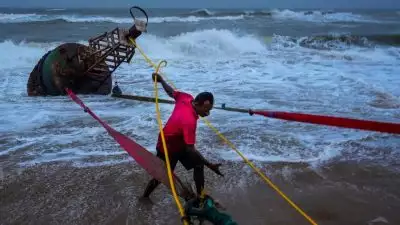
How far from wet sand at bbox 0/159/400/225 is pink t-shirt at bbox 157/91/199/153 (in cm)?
80

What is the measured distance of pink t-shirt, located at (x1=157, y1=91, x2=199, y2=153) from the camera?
3656 mm

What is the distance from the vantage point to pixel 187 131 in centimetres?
364

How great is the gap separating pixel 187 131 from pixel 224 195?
1.36 meters

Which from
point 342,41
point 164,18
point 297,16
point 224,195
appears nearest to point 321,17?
point 297,16

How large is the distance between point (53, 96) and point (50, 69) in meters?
0.96

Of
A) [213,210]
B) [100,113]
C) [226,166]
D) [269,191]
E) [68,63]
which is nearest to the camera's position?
[213,210]

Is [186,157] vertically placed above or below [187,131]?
below

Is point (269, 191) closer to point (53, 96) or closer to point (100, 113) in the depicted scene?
point (100, 113)

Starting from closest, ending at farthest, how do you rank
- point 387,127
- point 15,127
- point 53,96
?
point 387,127, point 15,127, point 53,96

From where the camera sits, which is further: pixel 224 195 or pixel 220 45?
pixel 220 45

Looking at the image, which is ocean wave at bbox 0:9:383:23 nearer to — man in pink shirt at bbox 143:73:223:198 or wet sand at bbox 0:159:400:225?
wet sand at bbox 0:159:400:225

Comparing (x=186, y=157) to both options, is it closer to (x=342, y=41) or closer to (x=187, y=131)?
(x=187, y=131)

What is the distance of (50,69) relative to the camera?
30.0 ft

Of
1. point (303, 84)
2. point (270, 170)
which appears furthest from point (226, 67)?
point (270, 170)
